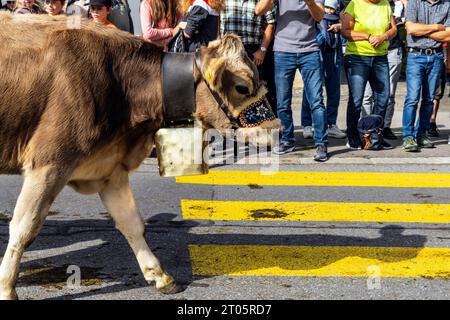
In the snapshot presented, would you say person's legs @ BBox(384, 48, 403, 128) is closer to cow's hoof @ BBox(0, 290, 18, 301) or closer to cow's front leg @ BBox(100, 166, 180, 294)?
cow's front leg @ BBox(100, 166, 180, 294)

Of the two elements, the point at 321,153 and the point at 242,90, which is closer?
the point at 242,90

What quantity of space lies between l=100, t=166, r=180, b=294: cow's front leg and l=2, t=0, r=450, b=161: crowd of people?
390cm

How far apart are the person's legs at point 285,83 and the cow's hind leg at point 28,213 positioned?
18.1ft

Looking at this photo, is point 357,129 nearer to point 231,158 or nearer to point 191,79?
point 231,158

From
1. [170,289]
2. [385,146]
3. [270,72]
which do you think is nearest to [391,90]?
[385,146]

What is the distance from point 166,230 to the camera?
23.3ft

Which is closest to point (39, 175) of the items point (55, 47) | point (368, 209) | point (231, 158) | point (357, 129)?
point (55, 47)

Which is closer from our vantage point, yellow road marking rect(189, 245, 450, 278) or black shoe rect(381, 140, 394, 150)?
yellow road marking rect(189, 245, 450, 278)

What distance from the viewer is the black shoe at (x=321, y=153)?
33.1 ft

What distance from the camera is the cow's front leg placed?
5.71 m

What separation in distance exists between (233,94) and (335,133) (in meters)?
6.39

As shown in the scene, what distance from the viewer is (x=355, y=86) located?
10695 mm

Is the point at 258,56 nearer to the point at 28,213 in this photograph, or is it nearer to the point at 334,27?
the point at 334,27

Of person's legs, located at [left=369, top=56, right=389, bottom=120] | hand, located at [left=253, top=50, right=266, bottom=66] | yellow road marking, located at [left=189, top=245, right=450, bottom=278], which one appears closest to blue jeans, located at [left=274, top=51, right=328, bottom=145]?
hand, located at [left=253, top=50, right=266, bottom=66]
